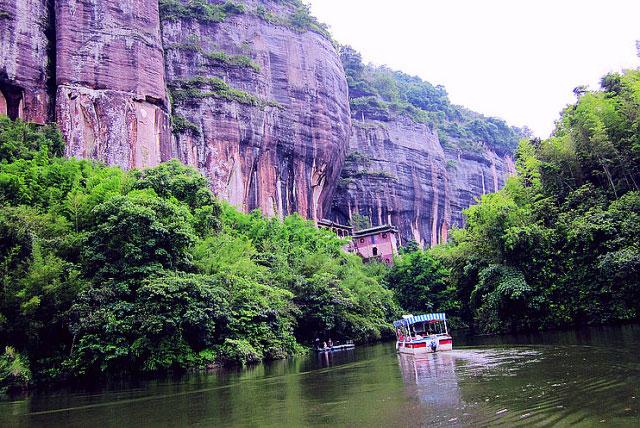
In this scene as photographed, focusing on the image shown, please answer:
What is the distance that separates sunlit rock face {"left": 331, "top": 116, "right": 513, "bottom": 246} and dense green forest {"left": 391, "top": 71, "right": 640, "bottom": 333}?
26963 mm

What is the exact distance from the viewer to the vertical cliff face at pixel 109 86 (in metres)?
28.5

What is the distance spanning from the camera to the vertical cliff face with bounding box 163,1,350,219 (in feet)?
116

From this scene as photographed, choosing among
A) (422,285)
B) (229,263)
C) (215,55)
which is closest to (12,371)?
(229,263)

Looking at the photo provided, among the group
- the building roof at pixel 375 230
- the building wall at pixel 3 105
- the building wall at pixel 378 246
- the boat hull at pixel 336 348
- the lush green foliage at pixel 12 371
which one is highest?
the building wall at pixel 3 105

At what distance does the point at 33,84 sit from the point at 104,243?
1653cm

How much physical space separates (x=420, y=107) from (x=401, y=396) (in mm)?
67369

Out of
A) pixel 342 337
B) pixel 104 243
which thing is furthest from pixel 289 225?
pixel 104 243

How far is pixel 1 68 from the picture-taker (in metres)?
27.0

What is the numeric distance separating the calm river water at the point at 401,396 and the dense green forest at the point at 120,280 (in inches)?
81.4

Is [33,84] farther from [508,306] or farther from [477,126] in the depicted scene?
[477,126]

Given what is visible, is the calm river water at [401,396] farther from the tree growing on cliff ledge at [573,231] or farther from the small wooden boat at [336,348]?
the small wooden boat at [336,348]

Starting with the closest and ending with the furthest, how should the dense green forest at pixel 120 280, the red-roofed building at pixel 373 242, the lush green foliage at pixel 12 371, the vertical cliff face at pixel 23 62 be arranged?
1. the lush green foliage at pixel 12 371
2. the dense green forest at pixel 120 280
3. the vertical cliff face at pixel 23 62
4. the red-roofed building at pixel 373 242

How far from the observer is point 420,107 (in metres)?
72.3

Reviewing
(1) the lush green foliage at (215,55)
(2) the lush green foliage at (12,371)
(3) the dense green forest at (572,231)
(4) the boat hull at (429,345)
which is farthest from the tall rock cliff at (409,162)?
(2) the lush green foliage at (12,371)
